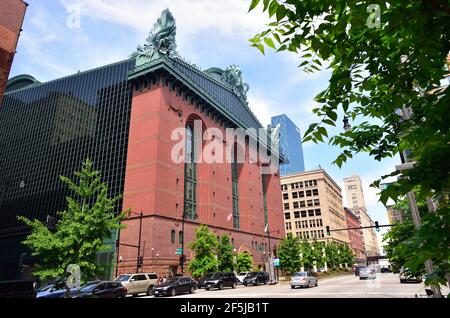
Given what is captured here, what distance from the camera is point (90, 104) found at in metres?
58.9

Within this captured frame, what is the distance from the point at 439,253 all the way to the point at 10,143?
3288 inches

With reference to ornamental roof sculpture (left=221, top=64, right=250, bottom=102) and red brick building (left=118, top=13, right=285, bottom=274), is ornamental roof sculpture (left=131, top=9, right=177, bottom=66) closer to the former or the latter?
red brick building (left=118, top=13, right=285, bottom=274)

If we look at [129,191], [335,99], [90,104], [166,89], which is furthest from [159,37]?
[335,99]

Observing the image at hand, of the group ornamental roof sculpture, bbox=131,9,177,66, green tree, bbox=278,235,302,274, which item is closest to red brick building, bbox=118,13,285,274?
ornamental roof sculpture, bbox=131,9,177,66

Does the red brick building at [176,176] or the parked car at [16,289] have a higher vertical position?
the red brick building at [176,176]

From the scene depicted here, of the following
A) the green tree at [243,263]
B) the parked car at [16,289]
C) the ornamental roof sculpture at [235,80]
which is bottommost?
the parked car at [16,289]

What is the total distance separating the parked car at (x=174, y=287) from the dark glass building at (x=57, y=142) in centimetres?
2067

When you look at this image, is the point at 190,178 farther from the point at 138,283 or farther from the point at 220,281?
the point at 138,283

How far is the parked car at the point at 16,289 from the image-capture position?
18875mm

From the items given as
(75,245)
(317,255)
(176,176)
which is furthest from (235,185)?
(75,245)

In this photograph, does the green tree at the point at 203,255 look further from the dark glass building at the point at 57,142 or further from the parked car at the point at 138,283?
the dark glass building at the point at 57,142

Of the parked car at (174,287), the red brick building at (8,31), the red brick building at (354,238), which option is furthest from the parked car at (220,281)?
the red brick building at (354,238)

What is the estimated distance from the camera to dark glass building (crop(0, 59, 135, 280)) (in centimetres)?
5400
